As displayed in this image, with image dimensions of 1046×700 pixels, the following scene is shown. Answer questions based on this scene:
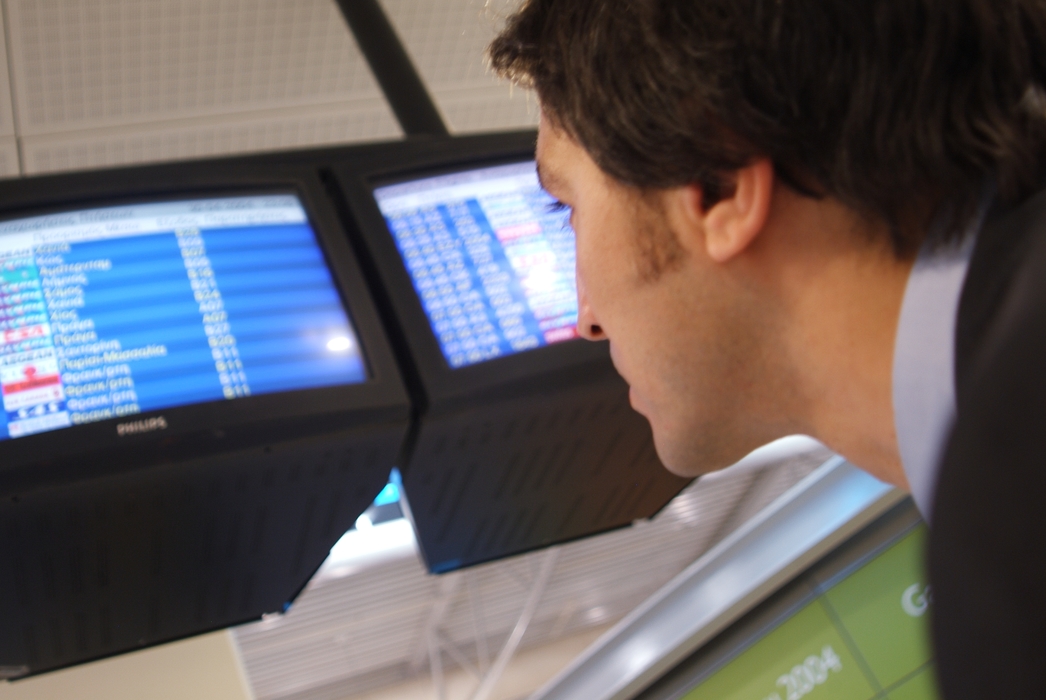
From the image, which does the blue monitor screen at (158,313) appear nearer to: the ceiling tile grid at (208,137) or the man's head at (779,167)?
the man's head at (779,167)

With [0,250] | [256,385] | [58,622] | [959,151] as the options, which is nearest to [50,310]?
[0,250]

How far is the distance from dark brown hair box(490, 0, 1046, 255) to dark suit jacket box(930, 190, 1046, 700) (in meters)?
0.19

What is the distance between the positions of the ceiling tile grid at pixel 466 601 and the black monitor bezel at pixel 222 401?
543cm

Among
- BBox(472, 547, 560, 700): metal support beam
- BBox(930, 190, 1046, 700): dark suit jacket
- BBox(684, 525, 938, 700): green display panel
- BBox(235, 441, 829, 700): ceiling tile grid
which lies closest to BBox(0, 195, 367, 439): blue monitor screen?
BBox(930, 190, 1046, 700): dark suit jacket

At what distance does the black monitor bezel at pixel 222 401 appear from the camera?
3.57 ft

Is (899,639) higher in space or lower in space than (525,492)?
lower

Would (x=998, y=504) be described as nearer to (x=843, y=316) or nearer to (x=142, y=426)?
(x=843, y=316)

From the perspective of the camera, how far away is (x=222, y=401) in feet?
3.84

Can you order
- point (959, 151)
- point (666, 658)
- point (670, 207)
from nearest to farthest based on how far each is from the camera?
point (959, 151) → point (670, 207) → point (666, 658)

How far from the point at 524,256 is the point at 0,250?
71cm

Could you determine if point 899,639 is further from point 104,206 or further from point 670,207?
point 104,206

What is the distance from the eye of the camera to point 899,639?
2375 millimetres

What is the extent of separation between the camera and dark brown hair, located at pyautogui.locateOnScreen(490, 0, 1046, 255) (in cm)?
78

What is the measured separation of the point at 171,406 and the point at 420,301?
369mm
